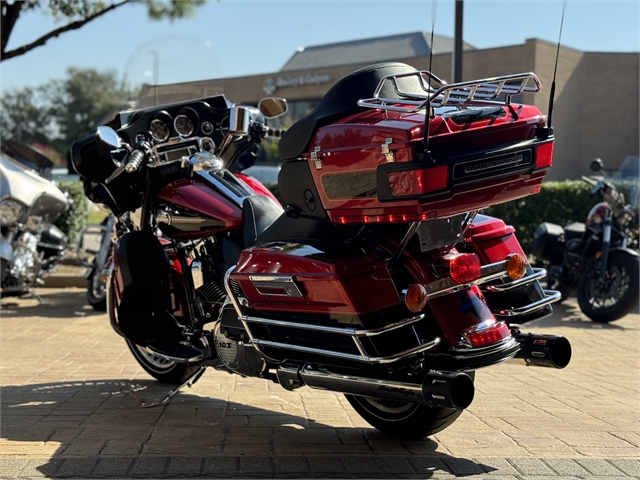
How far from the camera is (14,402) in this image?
15.9ft

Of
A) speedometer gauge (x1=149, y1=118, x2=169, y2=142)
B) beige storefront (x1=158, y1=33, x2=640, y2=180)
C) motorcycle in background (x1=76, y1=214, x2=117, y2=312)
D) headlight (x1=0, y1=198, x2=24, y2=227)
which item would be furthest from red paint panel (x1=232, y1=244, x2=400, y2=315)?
beige storefront (x1=158, y1=33, x2=640, y2=180)

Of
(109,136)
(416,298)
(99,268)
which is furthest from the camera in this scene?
(99,268)

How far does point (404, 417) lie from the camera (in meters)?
4.06

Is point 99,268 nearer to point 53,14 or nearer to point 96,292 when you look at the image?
point 96,292

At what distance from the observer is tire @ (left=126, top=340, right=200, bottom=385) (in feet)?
17.4

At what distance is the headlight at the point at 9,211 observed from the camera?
339 inches

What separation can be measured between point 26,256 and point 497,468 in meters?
6.42

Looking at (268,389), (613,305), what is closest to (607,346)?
(613,305)

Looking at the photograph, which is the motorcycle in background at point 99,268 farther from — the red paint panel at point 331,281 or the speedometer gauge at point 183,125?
the red paint panel at point 331,281

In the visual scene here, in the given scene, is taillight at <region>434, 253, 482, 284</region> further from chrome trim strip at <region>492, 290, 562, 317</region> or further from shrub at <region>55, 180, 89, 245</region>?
shrub at <region>55, 180, 89, 245</region>

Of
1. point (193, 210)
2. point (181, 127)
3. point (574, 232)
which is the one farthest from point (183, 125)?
point (574, 232)

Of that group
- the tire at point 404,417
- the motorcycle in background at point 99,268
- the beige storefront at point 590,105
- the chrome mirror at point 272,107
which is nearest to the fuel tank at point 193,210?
the chrome mirror at point 272,107

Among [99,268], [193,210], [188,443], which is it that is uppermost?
[193,210]

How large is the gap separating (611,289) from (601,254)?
0.41 m
